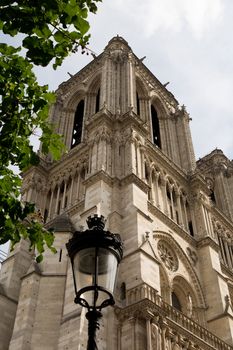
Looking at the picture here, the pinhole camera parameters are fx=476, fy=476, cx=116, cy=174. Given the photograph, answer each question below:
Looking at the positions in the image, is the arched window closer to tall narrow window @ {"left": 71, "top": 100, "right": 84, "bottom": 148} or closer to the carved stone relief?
the carved stone relief

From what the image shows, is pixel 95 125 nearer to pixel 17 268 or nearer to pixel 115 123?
pixel 115 123

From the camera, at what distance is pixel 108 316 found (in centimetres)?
1686

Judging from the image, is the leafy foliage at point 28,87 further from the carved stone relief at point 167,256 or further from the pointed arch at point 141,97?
the pointed arch at point 141,97

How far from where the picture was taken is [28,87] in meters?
7.23

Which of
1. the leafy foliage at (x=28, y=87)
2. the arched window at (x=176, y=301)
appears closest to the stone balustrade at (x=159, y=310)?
the arched window at (x=176, y=301)

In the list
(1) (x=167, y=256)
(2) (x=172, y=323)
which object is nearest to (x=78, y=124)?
(1) (x=167, y=256)

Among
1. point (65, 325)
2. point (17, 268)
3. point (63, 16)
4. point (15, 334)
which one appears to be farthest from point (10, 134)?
point (17, 268)

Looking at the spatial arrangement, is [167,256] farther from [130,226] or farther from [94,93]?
[94,93]

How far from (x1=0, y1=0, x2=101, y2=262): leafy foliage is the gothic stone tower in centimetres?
696

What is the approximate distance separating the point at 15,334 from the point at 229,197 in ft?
71.9

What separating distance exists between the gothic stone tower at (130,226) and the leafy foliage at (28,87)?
22.8 feet

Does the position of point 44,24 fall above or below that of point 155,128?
below

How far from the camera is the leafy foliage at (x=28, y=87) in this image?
6672 millimetres

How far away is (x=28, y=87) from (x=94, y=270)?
2.97 metres
